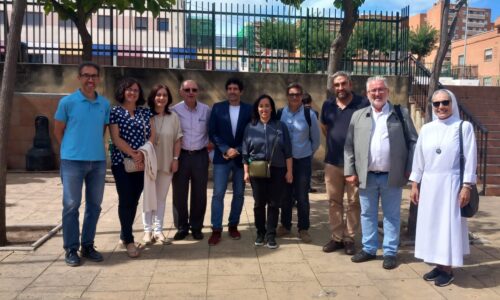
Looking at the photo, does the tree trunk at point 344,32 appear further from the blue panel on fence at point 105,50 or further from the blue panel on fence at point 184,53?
the blue panel on fence at point 105,50

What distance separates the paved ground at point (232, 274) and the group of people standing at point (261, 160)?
0.17m

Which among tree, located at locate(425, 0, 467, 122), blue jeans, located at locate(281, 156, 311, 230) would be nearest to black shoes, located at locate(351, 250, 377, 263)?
blue jeans, located at locate(281, 156, 311, 230)

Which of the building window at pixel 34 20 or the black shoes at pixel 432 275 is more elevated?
the building window at pixel 34 20

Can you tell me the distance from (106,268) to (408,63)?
28.7ft

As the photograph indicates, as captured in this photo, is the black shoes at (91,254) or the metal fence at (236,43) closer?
the black shoes at (91,254)

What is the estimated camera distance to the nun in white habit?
13.2 feet

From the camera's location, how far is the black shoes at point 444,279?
13.5 feet

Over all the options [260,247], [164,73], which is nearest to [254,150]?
[260,247]

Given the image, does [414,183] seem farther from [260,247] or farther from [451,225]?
[260,247]

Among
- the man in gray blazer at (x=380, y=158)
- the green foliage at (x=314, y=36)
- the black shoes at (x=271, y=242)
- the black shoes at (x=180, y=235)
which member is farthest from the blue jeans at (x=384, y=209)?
the green foliage at (x=314, y=36)

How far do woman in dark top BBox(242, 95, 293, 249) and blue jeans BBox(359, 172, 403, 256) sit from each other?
89cm

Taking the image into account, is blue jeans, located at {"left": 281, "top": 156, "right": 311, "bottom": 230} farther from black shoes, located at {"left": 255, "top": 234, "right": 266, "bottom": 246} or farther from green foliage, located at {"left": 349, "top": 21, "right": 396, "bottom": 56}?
green foliage, located at {"left": 349, "top": 21, "right": 396, "bottom": 56}

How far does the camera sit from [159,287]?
13.2 feet

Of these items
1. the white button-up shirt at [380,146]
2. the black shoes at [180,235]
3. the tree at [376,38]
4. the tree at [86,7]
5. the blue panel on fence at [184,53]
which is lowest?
the black shoes at [180,235]
